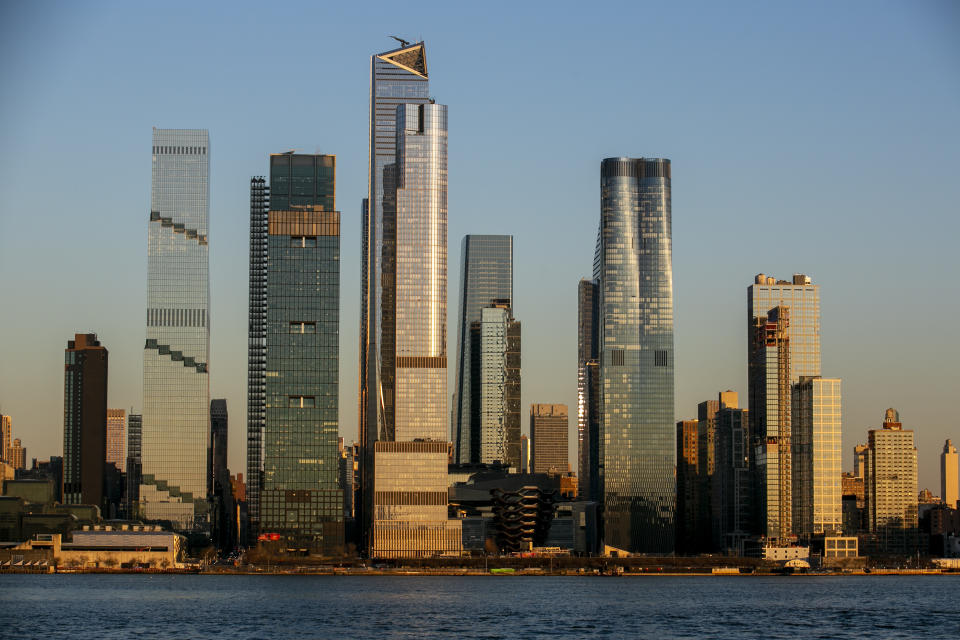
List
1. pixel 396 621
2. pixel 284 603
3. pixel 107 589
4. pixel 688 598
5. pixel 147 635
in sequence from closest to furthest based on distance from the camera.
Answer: pixel 147 635
pixel 396 621
pixel 284 603
pixel 688 598
pixel 107 589

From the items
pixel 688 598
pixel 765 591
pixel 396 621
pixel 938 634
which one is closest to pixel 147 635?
pixel 396 621

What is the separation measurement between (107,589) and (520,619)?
75.0 metres

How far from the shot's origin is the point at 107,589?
18975 cm

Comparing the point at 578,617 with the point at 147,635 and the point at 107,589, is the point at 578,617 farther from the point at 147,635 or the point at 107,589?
the point at 107,589

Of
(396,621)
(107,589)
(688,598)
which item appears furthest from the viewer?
(107,589)

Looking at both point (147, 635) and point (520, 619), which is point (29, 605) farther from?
point (520, 619)

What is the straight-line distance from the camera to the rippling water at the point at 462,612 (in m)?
123

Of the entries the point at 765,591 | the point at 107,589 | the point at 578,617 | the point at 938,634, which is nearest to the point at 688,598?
the point at 765,591

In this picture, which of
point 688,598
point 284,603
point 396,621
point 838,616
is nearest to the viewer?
point 396,621

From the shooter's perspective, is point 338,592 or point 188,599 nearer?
point 188,599

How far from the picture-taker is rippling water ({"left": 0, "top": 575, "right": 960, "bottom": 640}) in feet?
404

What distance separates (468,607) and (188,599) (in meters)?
34.5

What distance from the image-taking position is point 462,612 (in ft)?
474

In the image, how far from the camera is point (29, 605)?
15275 centimetres
